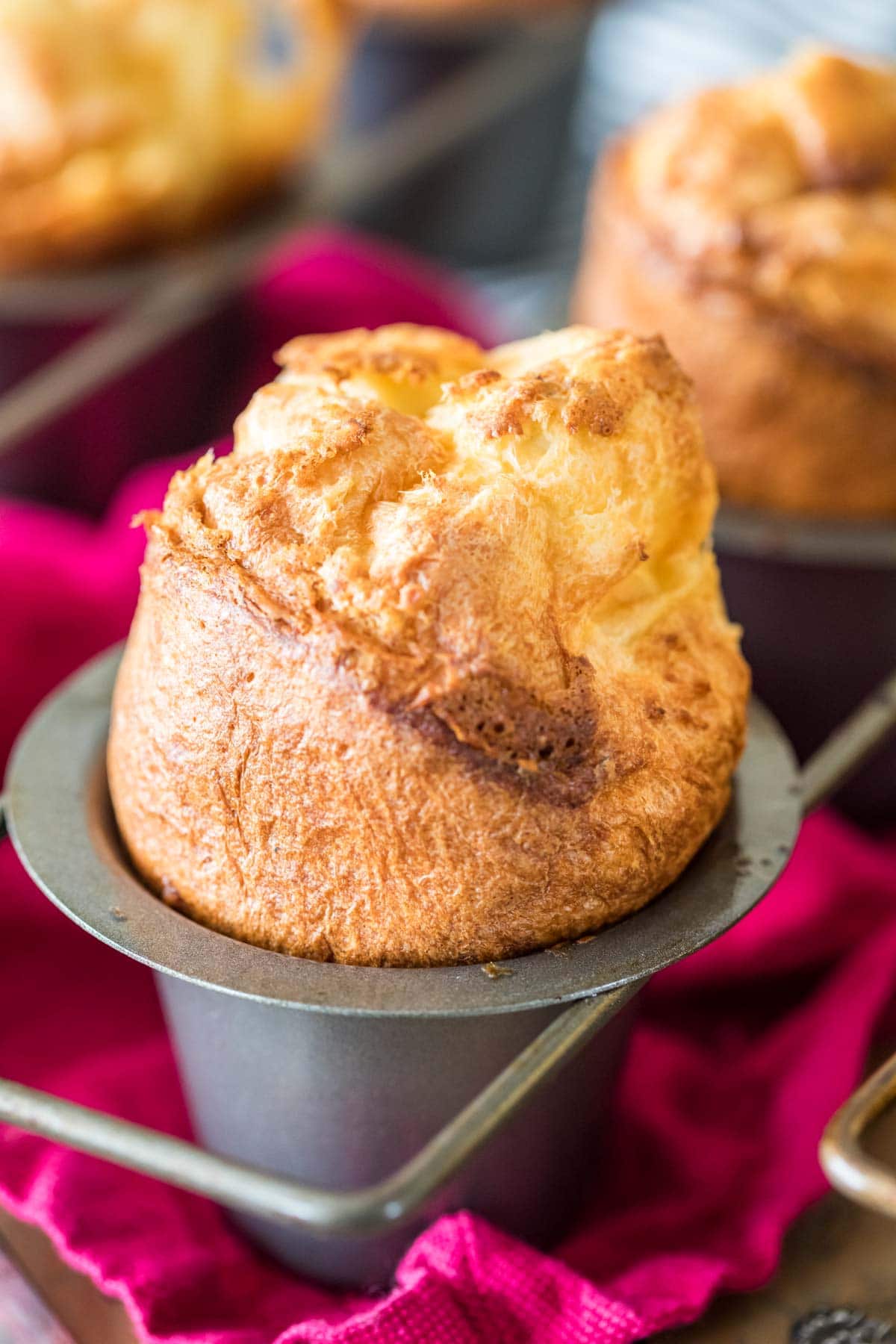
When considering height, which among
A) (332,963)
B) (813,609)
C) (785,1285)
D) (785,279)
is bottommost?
(785,1285)

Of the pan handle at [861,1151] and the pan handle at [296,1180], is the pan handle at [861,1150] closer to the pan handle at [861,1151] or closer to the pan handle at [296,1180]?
the pan handle at [861,1151]

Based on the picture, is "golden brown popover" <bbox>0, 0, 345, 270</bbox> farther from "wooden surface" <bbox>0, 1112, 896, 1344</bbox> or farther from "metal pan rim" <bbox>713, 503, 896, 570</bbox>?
"wooden surface" <bbox>0, 1112, 896, 1344</bbox>

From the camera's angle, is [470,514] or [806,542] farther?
[806,542]

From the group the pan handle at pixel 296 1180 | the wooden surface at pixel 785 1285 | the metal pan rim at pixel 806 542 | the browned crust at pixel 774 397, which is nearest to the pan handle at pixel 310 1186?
the pan handle at pixel 296 1180

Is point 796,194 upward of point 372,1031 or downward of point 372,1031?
upward

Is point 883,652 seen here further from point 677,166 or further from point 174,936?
point 174,936

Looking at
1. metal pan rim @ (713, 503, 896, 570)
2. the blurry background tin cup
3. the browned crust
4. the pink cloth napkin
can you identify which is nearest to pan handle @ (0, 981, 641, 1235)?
the pink cloth napkin

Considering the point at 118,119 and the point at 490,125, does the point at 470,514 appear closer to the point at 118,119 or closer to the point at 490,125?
the point at 118,119

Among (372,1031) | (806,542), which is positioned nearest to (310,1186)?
(372,1031)
